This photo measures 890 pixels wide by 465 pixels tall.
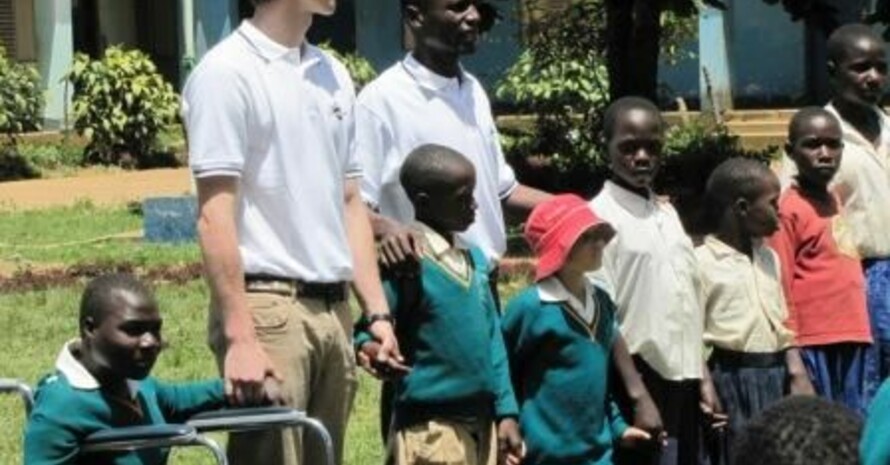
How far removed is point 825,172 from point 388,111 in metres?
1.50

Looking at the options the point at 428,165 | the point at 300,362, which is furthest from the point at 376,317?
the point at 428,165

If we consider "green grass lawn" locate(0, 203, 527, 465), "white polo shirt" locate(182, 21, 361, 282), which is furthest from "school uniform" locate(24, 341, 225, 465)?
"green grass lawn" locate(0, 203, 527, 465)

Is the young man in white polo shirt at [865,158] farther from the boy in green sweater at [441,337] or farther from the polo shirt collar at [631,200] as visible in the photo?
the boy in green sweater at [441,337]

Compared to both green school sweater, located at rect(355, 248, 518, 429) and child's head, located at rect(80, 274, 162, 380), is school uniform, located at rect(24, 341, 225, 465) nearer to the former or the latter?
child's head, located at rect(80, 274, 162, 380)

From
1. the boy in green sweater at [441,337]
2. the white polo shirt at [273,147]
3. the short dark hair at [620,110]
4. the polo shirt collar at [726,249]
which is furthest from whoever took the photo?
the polo shirt collar at [726,249]

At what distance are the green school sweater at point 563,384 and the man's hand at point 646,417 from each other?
0.39ft

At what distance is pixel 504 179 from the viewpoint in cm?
557

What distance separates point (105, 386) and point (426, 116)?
1.34 meters

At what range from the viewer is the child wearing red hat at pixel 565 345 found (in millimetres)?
5301

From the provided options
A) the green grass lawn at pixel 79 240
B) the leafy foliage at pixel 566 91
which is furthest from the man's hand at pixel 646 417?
the leafy foliage at pixel 566 91

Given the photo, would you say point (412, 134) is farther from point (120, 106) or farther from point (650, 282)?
point (120, 106)

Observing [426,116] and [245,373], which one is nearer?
[245,373]

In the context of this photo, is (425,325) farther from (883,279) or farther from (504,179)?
(883,279)

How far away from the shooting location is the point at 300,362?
15.0ft
